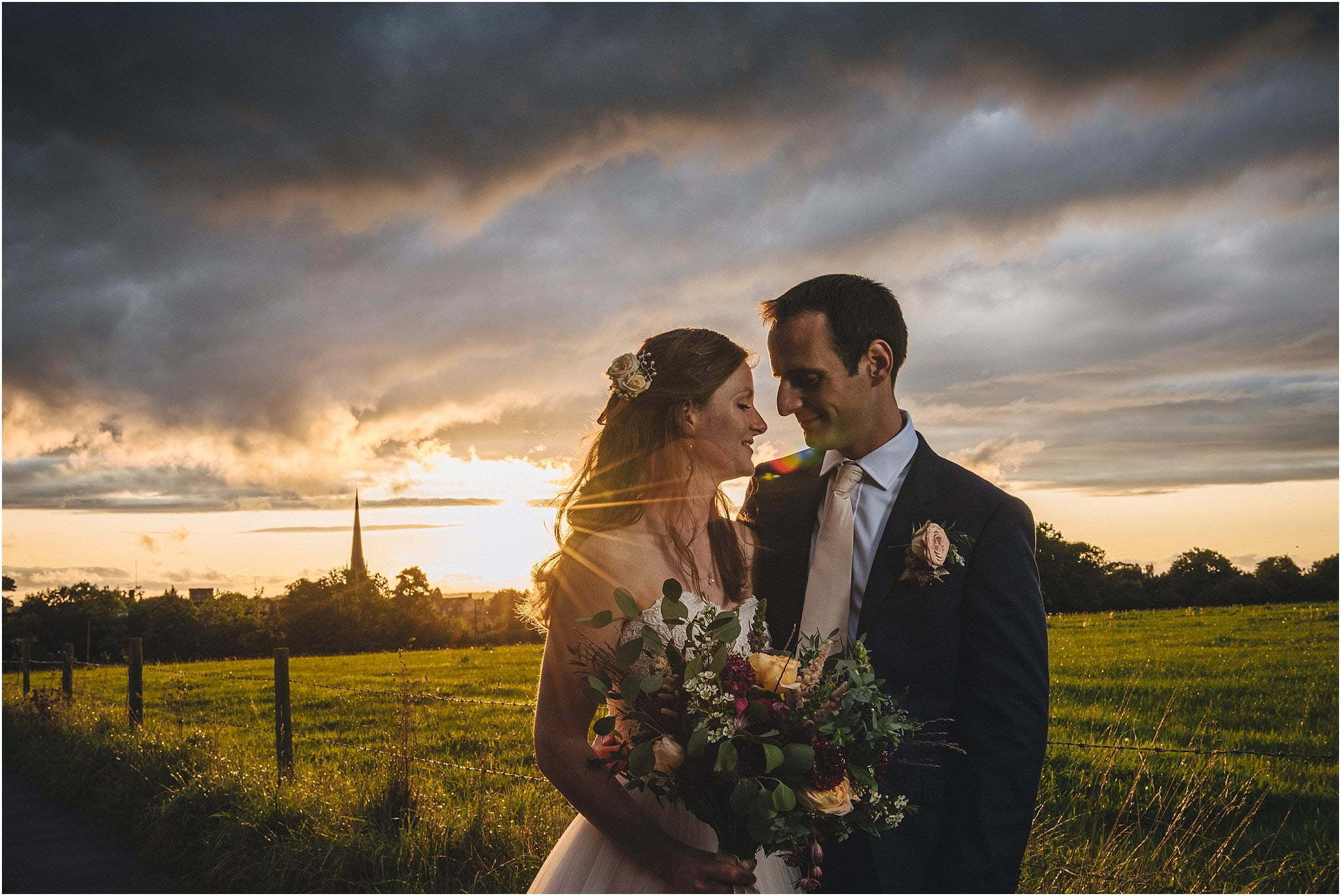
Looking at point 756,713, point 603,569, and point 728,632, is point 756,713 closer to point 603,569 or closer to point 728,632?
point 728,632

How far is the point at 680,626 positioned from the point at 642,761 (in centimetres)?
44

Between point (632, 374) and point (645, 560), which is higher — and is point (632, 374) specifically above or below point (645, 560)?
above

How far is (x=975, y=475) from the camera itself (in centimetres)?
328

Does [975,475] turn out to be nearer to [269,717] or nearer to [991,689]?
[991,689]

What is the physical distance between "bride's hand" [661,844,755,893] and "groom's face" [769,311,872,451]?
4.87 feet

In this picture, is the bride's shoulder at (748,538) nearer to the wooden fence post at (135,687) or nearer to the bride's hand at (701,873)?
the bride's hand at (701,873)

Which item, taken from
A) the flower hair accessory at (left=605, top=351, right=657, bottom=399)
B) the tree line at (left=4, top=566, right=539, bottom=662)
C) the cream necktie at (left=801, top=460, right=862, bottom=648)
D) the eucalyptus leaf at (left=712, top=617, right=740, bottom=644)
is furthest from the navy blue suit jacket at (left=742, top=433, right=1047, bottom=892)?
the tree line at (left=4, top=566, right=539, bottom=662)

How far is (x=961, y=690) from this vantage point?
297cm

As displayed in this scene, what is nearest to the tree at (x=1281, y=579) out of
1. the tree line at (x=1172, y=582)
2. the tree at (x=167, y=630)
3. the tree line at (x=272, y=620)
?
the tree line at (x=1172, y=582)

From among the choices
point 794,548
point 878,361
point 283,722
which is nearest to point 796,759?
point 794,548

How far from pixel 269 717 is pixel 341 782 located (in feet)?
37.8

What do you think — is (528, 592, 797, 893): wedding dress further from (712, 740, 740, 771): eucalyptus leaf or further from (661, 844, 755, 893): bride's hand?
(712, 740, 740, 771): eucalyptus leaf

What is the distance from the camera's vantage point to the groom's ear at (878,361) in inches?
135

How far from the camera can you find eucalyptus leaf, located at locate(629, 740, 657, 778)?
2.35m
